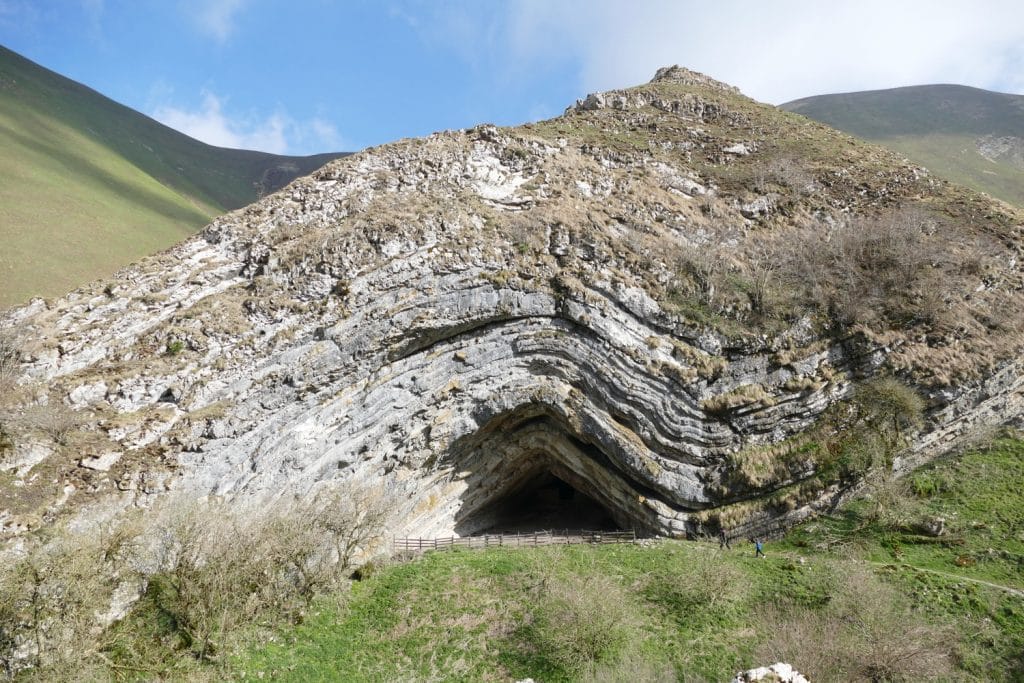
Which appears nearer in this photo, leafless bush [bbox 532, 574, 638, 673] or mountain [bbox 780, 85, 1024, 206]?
leafless bush [bbox 532, 574, 638, 673]

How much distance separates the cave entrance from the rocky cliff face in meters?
0.64

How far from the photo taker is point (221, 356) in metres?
21.2

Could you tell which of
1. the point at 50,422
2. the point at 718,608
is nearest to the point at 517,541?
the point at 718,608

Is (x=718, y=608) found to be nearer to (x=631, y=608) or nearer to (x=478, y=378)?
(x=631, y=608)

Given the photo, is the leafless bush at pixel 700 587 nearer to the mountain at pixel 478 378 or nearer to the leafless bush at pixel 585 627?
the mountain at pixel 478 378

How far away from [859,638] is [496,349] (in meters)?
16.3

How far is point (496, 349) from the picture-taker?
2491 centimetres

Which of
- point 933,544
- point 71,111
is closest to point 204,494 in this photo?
point 933,544

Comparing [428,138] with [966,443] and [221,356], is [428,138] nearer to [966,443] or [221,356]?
[221,356]

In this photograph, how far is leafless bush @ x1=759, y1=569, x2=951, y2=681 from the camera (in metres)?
14.1

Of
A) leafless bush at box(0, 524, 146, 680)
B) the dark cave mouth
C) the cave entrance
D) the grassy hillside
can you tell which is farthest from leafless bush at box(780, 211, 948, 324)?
leafless bush at box(0, 524, 146, 680)

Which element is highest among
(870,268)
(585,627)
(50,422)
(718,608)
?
(870,268)

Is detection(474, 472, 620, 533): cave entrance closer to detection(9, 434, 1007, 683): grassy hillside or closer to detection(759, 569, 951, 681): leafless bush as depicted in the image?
detection(9, 434, 1007, 683): grassy hillside

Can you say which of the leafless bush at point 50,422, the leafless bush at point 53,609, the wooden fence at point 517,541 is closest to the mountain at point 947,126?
the wooden fence at point 517,541
